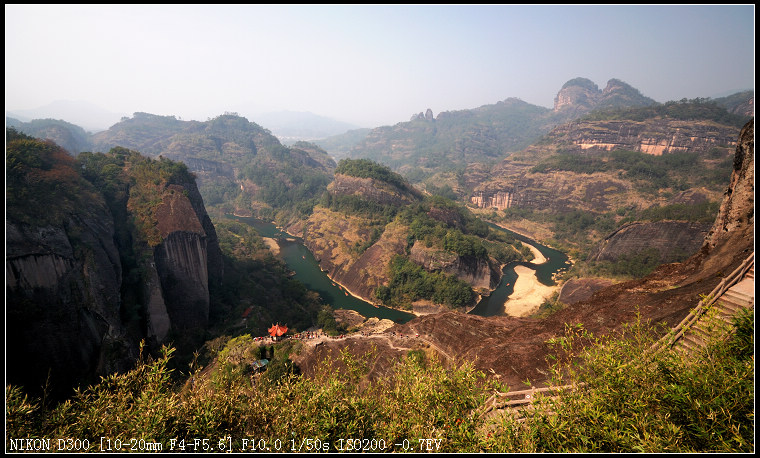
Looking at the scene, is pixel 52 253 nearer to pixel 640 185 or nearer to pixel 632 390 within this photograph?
pixel 632 390

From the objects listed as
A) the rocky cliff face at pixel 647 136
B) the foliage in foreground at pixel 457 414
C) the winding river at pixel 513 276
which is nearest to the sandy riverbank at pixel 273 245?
the winding river at pixel 513 276

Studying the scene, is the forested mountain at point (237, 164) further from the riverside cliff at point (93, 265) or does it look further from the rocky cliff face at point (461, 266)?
the riverside cliff at point (93, 265)

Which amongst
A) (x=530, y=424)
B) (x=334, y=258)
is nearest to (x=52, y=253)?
(x=530, y=424)

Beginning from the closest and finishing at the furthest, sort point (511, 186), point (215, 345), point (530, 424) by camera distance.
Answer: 1. point (530, 424)
2. point (215, 345)
3. point (511, 186)

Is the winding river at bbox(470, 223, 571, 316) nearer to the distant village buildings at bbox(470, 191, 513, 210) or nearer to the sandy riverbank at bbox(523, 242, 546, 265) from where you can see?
the sandy riverbank at bbox(523, 242, 546, 265)

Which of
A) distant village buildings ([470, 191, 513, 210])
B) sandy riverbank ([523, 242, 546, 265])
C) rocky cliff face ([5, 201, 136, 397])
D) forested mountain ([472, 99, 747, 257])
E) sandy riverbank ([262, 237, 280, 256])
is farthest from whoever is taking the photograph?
distant village buildings ([470, 191, 513, 210])

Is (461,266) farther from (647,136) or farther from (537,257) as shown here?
(647,136)

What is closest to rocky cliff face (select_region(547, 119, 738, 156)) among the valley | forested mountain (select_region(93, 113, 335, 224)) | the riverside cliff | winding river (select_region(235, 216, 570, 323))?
the valley

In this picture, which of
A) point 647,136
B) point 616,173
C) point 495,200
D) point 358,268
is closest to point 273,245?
point 358,268
